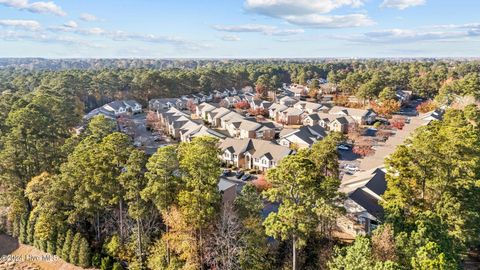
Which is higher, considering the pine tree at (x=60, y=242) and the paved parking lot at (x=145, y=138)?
the paved parking lot at (x=145, y=138)

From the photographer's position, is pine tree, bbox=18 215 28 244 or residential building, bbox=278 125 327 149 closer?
pine tree, bbox=18 215 28 244

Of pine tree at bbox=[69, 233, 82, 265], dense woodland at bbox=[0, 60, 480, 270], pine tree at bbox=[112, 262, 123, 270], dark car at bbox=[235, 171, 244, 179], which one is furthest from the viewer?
dark car at bbox=[235, 171, 244, 179]

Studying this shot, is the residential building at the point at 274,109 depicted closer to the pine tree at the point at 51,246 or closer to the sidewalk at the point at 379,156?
the sidewalk at the point at 379,156

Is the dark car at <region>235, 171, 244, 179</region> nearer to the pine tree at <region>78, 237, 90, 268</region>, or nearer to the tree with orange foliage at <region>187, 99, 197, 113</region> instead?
the pine tree at <region>78, 237, 90, 268</region>

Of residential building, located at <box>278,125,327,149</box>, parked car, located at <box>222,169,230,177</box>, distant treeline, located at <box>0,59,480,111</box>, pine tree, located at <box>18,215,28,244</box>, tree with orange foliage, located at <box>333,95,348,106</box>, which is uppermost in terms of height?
distant treeline, located at <box>0,59,480,111</box>

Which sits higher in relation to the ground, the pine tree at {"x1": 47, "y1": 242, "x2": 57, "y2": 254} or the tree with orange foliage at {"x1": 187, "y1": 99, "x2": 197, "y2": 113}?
the tree with orange foliage at {"x1": 187, "y1": 99, "x2": 197, "y2": 113}

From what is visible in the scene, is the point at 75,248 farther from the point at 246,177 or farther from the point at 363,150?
the point at 363,150

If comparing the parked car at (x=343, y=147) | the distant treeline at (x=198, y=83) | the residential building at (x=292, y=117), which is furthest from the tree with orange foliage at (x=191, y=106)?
the parked car at (x=343, y=147)

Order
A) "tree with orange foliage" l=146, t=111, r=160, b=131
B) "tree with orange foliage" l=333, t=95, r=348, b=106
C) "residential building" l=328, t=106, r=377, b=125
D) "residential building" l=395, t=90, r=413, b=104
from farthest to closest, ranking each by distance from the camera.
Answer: "residential building" l=395, t=90, r=413, b=104 < "tree with orange foliage" l=333, t=95, r=348, b=106 < "residential building" l=328, t=106, r=377, b=125 < "tree with orange foliage" l=146, t=111, r=160, b=131

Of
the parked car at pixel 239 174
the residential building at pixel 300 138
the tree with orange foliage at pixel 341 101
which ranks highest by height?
the tree with orange foliage at pixel 341 101

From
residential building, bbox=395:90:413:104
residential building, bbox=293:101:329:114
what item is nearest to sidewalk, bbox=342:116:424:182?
residential building, bbox=293:101:329:114

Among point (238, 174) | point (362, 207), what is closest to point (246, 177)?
point (238, 174)
